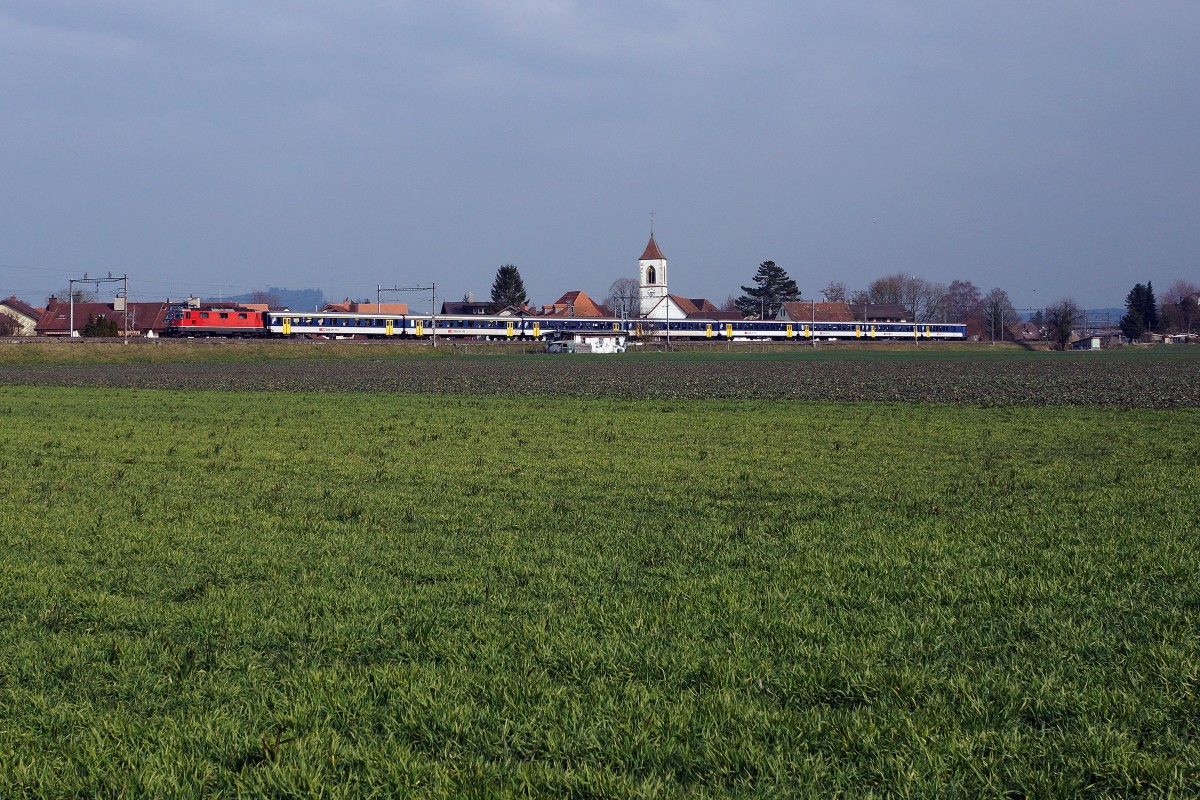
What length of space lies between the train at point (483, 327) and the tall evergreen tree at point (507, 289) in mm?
42383

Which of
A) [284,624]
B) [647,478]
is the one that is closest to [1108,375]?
[647,478]

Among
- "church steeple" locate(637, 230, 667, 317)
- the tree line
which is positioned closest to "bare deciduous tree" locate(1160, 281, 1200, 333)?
the tree line

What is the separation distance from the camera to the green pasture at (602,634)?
470cm

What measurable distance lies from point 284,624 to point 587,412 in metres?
22.0

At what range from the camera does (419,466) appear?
53.4ft

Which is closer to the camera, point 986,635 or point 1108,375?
point 986,635

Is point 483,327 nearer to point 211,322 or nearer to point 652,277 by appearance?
point 211,322

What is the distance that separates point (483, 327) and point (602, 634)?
10473 centimetres

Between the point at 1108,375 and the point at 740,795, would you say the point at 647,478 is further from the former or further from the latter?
the point at 1108,375

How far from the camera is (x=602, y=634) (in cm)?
668

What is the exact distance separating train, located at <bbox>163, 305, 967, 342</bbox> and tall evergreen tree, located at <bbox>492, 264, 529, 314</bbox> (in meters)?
42.4

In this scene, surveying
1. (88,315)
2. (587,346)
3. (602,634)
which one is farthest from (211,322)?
(602,634)

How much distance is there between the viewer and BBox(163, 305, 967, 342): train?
309 ft

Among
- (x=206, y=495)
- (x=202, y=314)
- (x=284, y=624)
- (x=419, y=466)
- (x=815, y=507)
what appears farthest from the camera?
(x=202, y=314)
